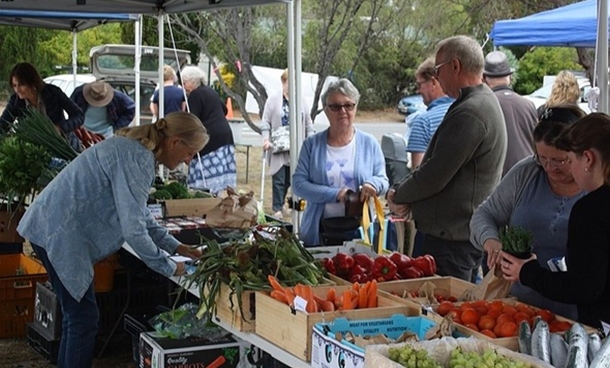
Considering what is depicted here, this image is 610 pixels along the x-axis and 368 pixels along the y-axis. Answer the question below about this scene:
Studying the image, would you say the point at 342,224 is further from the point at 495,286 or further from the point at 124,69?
the point at 124,69

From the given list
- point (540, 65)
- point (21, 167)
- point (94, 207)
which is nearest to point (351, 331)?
point (94, 207)

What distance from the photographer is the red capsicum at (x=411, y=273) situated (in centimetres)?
346

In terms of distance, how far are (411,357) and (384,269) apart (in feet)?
4.13

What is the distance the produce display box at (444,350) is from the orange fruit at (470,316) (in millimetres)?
286

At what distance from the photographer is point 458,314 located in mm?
2730

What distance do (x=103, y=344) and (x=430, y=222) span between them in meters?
2.25

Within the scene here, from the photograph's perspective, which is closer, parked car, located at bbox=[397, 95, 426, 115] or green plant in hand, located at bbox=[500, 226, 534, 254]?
green plant in hand, located at bbox=[500, 226, 534, 254]

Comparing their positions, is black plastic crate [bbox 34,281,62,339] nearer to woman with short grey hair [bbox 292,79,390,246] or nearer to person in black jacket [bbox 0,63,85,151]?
woman with short grey hair [bbox 292,79,390,246]

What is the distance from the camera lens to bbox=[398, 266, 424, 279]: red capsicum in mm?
3465

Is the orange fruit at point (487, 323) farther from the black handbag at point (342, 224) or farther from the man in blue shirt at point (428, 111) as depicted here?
the man in blue shirt at point (428, 111)

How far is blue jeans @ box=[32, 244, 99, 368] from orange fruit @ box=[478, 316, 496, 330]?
6.57 feet

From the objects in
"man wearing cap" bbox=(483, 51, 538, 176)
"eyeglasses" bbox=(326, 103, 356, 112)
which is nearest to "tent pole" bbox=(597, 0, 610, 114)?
"man wearing cap" bbox=(483, 51, 538, 176)

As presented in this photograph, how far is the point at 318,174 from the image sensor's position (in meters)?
4.64

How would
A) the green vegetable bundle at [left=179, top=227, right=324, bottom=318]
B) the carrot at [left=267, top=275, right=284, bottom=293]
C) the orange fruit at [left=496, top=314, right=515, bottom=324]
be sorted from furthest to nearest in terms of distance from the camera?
the green vegetable bundle at [left=179, top=227, right=324, bottom=318] < the carrot at [left=267, top=275, right=284, bottom=293] < the orange fruit at [left=496, top=314, right=515, bottom=324]
